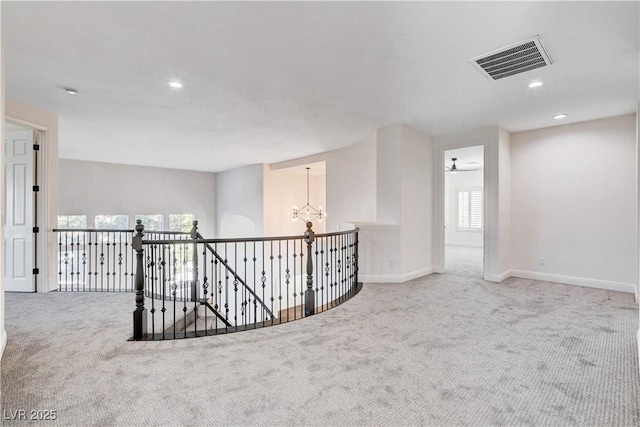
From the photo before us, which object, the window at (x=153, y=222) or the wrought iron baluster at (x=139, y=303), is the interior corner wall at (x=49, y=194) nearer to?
the wrought iron baluster at (x=139, y=303)

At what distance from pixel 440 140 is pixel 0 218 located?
6031 mm

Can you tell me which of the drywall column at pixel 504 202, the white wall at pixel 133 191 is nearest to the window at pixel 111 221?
the white wall at pixel 133 191

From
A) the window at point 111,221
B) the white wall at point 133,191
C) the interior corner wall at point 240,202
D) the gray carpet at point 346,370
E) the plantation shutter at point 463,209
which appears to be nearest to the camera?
the gray carpet at point 346,370

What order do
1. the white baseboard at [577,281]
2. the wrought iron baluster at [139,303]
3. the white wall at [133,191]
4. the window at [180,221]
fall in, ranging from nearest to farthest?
the wrought iron baluster at [139,303] < the white baseboard at [577,281] < the white wall at [133,191] < the window at [180,221]

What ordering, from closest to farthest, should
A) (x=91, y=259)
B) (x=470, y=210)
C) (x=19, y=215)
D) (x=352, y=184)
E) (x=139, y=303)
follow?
(x=139, y=303) < (x=19, y=215) < (x=352, y=184) < (x=91, y=259) < (x=470, y=210)

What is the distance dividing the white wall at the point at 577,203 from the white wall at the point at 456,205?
5262mm

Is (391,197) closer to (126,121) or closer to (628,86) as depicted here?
(628,86)

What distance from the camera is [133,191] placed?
925 centimetres

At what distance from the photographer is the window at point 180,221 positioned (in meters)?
10.1

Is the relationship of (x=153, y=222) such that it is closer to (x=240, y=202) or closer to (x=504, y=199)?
(x=240, y=202)

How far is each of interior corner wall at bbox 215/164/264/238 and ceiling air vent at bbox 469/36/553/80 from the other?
682cm

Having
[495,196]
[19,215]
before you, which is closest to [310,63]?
[495,196]

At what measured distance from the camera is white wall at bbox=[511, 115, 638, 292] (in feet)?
14.8

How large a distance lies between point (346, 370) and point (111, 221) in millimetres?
9232
